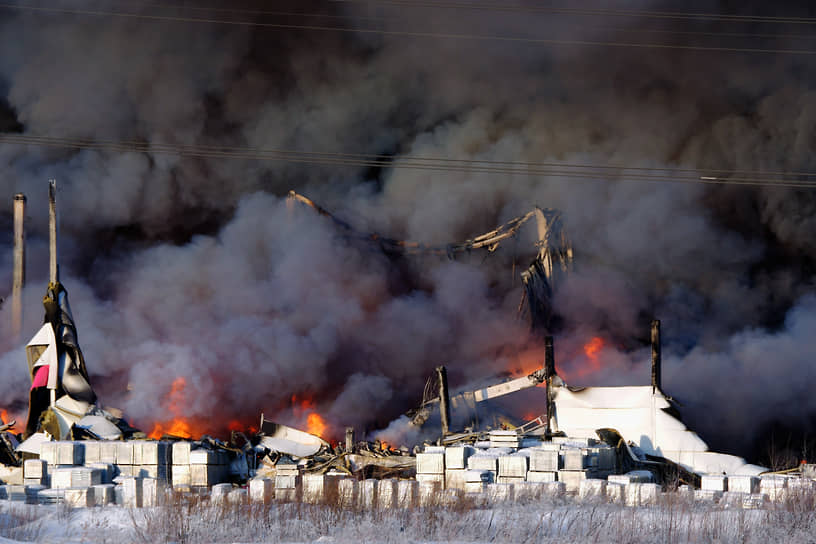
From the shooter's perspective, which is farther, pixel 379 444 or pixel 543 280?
pixel 543 280

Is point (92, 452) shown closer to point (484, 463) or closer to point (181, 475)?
point (181, 475)

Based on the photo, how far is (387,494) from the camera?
21047mm

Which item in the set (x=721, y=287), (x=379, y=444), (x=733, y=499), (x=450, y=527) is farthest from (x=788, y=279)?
(x=450, y=527)

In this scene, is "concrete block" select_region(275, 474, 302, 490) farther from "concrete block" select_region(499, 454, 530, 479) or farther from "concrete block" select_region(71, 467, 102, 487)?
"concrete block" select_region(499, 454, 530, 479)

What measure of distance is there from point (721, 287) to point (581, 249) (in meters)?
6.31

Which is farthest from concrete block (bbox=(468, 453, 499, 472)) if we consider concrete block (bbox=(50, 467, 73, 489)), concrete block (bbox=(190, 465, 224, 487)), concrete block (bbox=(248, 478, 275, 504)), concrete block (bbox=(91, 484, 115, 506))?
concrete block (bbox=(50, 467, 73, 489))

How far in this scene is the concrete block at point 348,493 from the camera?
61.2 feet

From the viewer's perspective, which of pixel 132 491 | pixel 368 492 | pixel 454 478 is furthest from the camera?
pixel 454 478

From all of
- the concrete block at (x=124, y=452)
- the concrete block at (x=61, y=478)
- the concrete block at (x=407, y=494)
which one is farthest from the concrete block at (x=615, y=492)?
the concrete block at (x=61, y=478)

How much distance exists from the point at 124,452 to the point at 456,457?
28.3 ft

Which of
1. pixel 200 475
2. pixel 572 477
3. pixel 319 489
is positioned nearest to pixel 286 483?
pixel 319 489

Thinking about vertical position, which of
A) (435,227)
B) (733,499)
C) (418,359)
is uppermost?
(435,227)

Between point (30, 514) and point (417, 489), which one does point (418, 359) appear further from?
point (30, 514)

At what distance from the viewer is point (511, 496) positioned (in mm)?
20828
